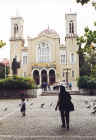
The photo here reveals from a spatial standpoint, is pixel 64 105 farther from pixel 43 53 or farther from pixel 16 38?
pixel 16 38

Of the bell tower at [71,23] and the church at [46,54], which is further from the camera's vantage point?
the bell tower at [71,23]

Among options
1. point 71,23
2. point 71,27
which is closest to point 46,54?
point 71,27

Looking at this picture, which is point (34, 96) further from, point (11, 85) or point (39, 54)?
point (39, 54)

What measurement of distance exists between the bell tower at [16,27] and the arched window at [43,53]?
6321mm

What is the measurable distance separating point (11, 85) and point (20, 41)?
3492cm

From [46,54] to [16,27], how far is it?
11.5 m

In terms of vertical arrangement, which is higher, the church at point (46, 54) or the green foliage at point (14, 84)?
the church at point (46, 54)

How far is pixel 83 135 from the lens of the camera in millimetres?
6609

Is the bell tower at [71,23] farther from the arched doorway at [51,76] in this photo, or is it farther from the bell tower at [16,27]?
the bell tower at [16,27]

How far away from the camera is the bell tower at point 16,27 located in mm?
58750

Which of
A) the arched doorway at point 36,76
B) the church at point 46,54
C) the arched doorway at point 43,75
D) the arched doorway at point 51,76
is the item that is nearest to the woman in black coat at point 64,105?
the church at point 46,54

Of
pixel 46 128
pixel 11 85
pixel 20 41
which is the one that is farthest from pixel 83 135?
pixel 20 41

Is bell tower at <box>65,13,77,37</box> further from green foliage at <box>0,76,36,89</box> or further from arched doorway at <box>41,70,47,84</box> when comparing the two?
green foliage at <box>0,76,36,89</box>

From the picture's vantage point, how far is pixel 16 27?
59.1 metres
